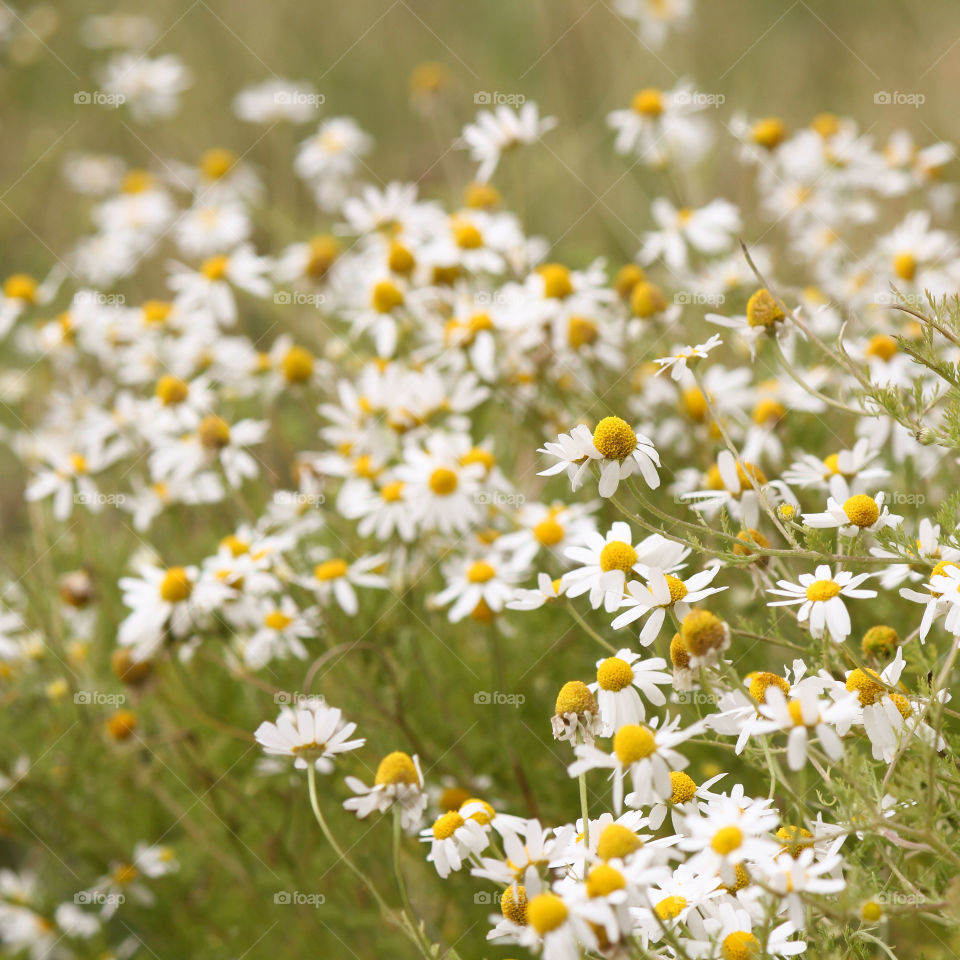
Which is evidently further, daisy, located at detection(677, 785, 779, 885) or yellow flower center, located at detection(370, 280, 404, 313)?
yellow flower center, located at detection(370, 280, 404, 313)

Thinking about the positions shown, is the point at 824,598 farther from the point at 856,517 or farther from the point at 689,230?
the point at 689,230

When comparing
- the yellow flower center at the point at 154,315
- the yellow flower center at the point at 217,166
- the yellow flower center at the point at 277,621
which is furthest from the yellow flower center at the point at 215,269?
the yellow flower center at the point at 277,621

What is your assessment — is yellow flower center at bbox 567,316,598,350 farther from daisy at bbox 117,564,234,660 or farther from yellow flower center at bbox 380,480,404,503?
daisy at bbox 117,564,234,660

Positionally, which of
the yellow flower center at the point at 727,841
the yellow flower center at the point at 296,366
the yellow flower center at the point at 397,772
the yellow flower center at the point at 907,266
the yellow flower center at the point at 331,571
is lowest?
the yellow flower center at the point at 331,571

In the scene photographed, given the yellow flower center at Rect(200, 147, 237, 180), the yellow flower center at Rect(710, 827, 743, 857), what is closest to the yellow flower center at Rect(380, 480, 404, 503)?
the yellow flower center at Rect(710, 827, 743, 857)

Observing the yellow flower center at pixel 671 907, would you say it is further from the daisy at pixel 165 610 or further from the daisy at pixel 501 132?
the daisy at pixel 501 132

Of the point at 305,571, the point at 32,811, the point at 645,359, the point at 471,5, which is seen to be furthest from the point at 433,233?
the point at 471,5
